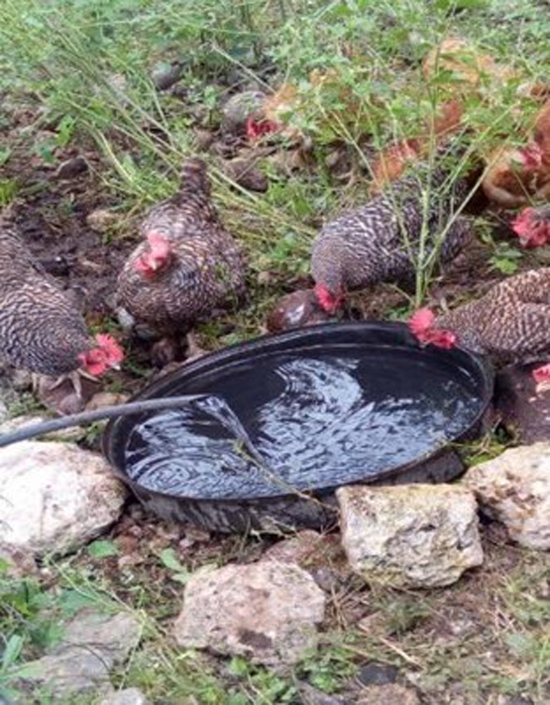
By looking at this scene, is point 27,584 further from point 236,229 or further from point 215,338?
point 236,229

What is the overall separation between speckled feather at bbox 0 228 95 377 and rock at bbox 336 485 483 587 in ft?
4.78

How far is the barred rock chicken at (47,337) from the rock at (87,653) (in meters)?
1.20

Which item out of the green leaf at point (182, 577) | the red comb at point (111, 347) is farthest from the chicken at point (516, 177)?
the green leaf at point (182, 577)

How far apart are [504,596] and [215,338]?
190 centimetres

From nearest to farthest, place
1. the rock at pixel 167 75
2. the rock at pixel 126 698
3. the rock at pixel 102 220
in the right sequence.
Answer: the rock at pixel 126 698
the rock at pixel 102 220
the rock at pixel 167 75

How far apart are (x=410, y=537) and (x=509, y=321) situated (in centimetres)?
102

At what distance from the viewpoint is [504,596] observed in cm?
335

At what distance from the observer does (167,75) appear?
22.0ft

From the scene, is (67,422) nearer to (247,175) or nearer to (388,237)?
(388,237)

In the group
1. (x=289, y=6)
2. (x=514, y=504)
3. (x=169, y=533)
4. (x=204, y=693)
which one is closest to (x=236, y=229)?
(x=289, y=6)

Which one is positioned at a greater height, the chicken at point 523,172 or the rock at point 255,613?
the chicken at point 523,172

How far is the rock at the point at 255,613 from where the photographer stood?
3176mm

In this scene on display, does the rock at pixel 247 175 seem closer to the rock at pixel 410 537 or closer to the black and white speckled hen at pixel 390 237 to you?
the black and white speckled hen at pixel 390 237

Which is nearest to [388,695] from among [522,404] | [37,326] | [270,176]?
[522,404]
